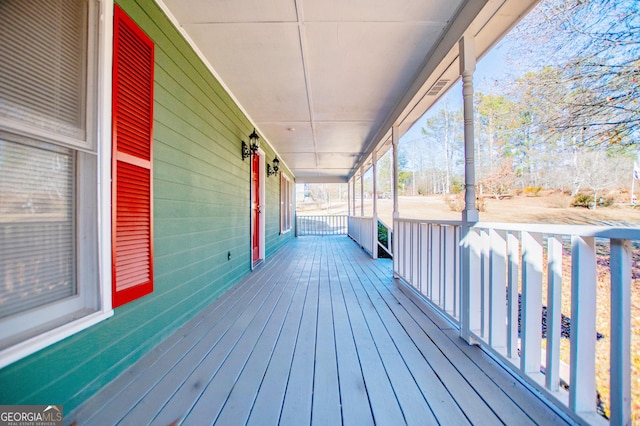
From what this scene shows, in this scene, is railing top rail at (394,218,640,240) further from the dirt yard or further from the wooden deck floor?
the dirt yard

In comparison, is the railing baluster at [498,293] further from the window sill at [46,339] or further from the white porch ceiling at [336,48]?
the window sill at [46,339]

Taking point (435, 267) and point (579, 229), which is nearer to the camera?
point (579, 229)

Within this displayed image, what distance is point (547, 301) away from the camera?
1.25m

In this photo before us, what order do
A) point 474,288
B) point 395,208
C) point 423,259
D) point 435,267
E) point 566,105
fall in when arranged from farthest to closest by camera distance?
point 395,208 → point 566,105 → point 423,259 → point 435,267 → point 474,288

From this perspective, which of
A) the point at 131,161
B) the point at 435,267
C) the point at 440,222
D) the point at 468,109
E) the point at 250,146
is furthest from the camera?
the point at 250,146

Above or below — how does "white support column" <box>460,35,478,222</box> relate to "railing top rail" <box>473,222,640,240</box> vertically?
above

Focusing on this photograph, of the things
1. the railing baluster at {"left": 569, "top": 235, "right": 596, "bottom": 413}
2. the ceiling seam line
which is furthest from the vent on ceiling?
the railing baluster at {"left": 569, "top": 235, "right": 596, "bottom": 413}

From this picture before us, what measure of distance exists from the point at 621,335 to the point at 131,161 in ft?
8.02

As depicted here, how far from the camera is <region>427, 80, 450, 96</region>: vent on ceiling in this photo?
2.91 m

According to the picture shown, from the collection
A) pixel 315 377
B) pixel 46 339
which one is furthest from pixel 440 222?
pixel 46 339

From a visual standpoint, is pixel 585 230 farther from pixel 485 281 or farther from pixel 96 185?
pixel 96 185

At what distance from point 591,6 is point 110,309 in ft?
15.7

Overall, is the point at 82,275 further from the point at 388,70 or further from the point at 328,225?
the point at 328,225

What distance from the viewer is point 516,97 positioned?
12.0ft
